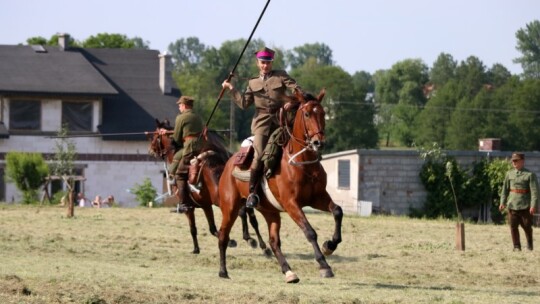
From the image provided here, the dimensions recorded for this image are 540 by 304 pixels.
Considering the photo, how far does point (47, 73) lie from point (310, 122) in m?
48.0

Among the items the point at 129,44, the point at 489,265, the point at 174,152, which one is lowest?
the point at 489,265


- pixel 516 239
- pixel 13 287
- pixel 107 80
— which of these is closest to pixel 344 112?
pixel 107 80

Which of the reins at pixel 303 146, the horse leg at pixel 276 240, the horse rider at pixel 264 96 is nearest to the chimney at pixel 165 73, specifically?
the horse leg at pixel 276 240

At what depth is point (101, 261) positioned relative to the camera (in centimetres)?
1972

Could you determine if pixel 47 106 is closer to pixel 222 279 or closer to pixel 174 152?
pixel 174 152

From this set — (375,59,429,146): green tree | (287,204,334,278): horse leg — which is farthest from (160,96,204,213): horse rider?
(375,59,429,146): green tree

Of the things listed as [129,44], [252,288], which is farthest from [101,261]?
[129,44]

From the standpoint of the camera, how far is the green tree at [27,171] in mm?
47000

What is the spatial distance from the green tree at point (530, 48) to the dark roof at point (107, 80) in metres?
93.1

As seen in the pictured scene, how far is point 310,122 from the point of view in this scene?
1548 cm

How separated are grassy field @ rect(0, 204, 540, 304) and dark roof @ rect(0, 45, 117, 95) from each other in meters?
28.1

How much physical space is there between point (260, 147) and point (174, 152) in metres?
6.71

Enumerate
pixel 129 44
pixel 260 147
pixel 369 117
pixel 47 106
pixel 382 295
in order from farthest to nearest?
1. pixel 369 117
2. pixel 129 44
3. pixel 47 106
4. pixel 260 147
5. pixel 382 295

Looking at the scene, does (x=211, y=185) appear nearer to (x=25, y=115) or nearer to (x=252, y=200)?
(x=252, y=200)
